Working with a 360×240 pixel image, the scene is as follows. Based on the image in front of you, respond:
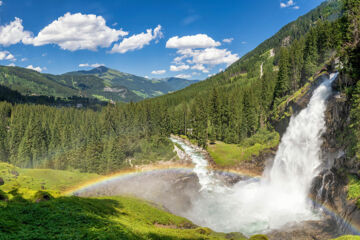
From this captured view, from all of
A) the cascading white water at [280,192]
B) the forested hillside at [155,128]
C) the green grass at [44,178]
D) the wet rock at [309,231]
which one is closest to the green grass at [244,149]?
the forested hillside at [155,128]

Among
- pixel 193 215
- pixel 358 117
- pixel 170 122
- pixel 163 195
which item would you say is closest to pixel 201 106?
pixel 170 122

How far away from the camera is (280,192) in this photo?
A: 131ft

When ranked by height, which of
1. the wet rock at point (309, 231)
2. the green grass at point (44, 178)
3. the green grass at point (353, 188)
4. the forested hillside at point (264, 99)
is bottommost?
the green grass at point (44, 178)

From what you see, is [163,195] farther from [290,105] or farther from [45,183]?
A: [290,105]

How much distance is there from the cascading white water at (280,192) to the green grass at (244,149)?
9066mm

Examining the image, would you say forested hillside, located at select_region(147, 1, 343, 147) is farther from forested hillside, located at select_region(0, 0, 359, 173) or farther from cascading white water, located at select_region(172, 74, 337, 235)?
cascading white water, located at select_region(172, 74, 337, 235)

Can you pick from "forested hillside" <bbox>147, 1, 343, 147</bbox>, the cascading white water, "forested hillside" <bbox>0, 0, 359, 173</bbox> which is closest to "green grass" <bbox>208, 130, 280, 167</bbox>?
"forested hillside" <bbox>0, 0, 359, 173</bbox>

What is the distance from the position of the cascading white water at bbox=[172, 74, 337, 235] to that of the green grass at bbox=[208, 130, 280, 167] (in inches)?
357

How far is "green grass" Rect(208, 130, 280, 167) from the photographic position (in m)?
57.4

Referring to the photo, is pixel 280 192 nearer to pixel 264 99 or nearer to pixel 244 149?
pixel 244 149

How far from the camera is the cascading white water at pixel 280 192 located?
1259 inches

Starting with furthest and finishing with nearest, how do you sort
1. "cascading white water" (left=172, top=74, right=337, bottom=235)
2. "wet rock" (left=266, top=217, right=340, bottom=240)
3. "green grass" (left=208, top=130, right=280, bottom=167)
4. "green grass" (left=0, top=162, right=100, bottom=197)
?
"green grass" (left=208, top=130, right=280, bottom=167), "green grass" (left=0, top=162, right=100, bottom=197), "cascading white water" (left=172, top=74, right=337, bottom=235), "wet rock" (left=266, top=217, right=340, bottom=240)

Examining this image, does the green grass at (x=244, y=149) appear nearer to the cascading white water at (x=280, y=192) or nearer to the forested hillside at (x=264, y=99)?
the forested hillside at (x=264, y=99)

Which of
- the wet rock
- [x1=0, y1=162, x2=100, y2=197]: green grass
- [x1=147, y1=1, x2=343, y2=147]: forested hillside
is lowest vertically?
[x1=0, y1=162, x2=100, y2=197]: green grass
